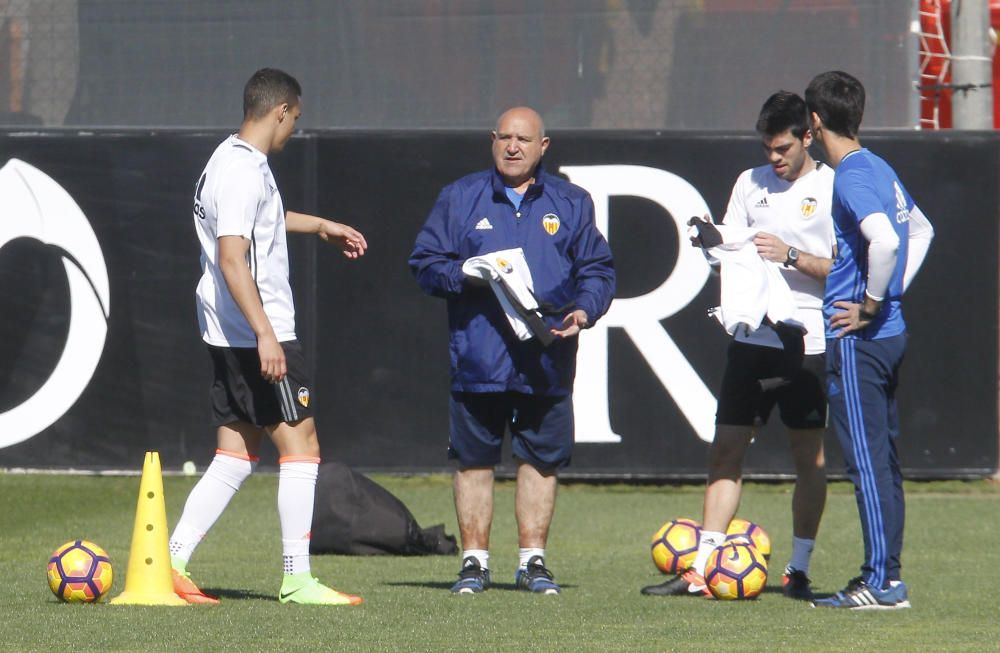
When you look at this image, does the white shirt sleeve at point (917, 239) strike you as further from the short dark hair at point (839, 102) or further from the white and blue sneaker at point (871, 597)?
the white and blue sneaker at point (871, 597)

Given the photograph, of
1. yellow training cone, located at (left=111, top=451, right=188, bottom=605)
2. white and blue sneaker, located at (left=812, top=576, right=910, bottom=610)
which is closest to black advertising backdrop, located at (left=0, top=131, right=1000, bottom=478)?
white and blue sneaker, located at (left=812, top=576, right=910, bottom=610)

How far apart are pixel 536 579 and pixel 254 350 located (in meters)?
1.59

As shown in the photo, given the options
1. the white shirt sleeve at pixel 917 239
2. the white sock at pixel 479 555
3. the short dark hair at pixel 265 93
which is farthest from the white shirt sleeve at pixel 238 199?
the white shirt sleeve at pixel 917 239

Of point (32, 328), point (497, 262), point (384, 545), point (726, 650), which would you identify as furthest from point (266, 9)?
point (726, 650)

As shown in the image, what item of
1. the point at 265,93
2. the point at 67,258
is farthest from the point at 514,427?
the point at 67,258

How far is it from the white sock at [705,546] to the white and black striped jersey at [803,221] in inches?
33.9

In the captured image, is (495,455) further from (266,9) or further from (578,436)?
(266,9)

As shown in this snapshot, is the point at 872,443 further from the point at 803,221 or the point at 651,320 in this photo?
the point at 651,320

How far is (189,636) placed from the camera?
17.6ft

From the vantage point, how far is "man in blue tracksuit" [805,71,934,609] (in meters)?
6.24

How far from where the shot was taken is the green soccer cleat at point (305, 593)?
6.31 m

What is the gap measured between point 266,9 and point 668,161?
3105 mm

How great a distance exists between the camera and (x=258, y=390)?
6.34 metres

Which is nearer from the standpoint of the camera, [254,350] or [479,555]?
[254,350]
